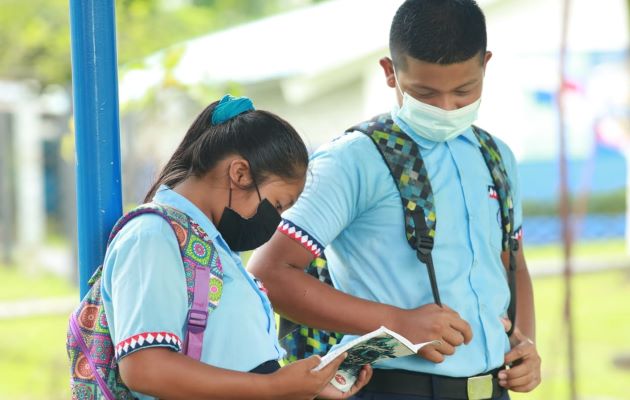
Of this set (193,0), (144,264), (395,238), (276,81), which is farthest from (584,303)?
(193,0)

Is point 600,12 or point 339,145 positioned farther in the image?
point 600,12

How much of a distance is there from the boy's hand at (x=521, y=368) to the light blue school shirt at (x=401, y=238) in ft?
0.17

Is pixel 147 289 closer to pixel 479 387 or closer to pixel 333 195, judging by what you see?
pixel 333 195

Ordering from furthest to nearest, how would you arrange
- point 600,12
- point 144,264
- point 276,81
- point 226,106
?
point 600,12
point 276,81
point 226,106
point 144,264

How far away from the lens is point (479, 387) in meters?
2.36

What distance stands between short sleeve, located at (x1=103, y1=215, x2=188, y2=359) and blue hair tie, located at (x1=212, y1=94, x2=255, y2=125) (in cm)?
32

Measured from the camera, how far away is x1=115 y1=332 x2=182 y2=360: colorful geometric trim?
71.1 inches

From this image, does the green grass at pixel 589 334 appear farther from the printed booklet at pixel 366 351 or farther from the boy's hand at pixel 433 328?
the printed booklet at pixel 366 351

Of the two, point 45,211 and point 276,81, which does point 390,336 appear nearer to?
point 276,81

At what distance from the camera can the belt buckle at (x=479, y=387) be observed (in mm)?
2346

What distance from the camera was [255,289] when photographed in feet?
6.67

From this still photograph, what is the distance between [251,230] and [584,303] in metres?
8.01

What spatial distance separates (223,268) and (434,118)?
694mm

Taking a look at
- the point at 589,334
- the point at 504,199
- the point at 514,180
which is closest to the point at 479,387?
the point at 504,199
